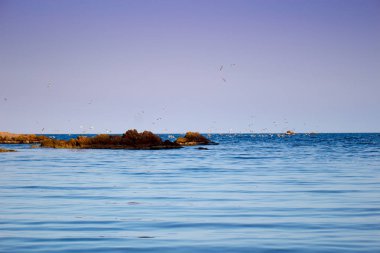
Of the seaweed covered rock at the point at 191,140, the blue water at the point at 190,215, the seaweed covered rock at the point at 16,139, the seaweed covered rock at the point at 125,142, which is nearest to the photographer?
the blue water at the point at 190,215

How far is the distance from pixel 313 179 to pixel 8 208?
1834 centimetres

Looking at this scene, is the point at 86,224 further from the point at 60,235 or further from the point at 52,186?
the point at 52,186

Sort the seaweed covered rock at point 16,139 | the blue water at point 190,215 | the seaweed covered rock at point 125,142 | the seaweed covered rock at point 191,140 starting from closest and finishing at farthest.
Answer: the blue water at point 190,215 < the seaweed covered rock at point 125,142 < the seaweed covered rock at point 191,140 < the seaweed covered rock at point 16,139

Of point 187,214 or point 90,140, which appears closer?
point 187,214

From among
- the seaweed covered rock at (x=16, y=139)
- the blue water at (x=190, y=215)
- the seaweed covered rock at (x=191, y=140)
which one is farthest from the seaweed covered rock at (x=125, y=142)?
the blue water at (x=190, y=215)

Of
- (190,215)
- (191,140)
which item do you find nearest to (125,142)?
(191,140)

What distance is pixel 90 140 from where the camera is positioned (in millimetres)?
90938

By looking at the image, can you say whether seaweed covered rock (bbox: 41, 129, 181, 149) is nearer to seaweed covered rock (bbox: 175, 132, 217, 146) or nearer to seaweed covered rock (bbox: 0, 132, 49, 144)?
seaweed covered rock (bbox: 175, 132, 217, 146)

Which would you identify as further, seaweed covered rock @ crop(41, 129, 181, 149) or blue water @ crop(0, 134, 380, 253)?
seaweed covered rock @ crop(41, 129, 181, 149)

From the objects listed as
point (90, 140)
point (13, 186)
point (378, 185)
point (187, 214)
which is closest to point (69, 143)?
point (90, 140)

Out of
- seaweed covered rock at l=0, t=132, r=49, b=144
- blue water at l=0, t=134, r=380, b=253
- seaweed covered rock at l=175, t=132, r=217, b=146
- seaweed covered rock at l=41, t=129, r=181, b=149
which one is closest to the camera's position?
blue water at l=0, t=134, r=380, b=253

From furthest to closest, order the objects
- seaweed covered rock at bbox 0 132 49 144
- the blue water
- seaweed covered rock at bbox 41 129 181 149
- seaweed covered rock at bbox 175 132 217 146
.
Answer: seaweed covered rock at bbox 0 132 49 144, seaweed covered rock at bbox 175 132 217 146, seaweed covered rock at bbox 41 129 181 149, the blue water

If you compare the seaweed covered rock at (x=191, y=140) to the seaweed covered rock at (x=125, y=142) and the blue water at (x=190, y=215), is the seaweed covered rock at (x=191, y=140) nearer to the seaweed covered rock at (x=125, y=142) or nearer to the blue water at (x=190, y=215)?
the seaweed covered rock at (x=125, y=142)

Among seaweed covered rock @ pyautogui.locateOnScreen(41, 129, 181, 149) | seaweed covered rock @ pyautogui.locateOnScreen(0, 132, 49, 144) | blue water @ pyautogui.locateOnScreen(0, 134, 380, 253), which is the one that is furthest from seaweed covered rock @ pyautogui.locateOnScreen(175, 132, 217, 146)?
blue water @ pyautogui.locateOnScreen(0, 134, 380, 253)
